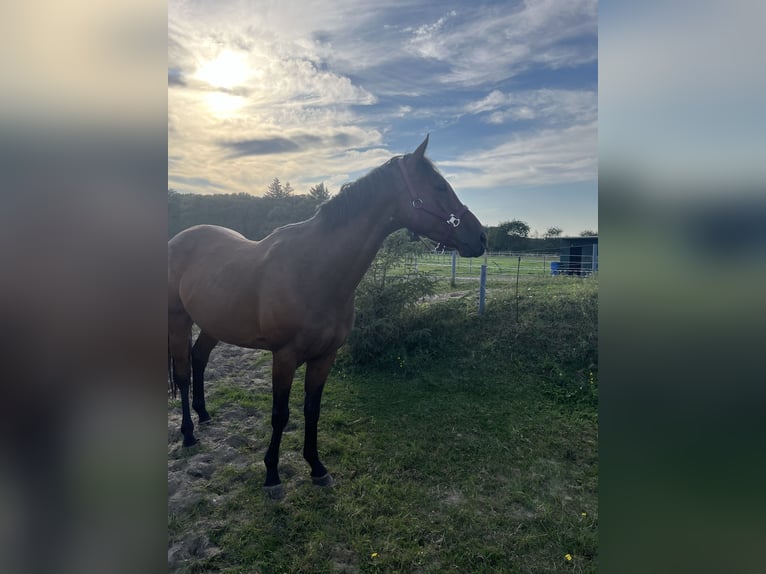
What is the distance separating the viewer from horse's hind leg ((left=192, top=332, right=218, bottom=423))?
3.96 meters

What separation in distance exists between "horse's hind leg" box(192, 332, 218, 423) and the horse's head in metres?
2.73

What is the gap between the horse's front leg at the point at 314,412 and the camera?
3066 millimetres

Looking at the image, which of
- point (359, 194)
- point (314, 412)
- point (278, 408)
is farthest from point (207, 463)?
point (359, 194)

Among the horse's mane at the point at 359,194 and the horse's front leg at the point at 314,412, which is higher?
the horse's mane at the point at 359,194

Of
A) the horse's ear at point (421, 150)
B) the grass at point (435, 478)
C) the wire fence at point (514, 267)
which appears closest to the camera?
the grass at point (435, 478)
